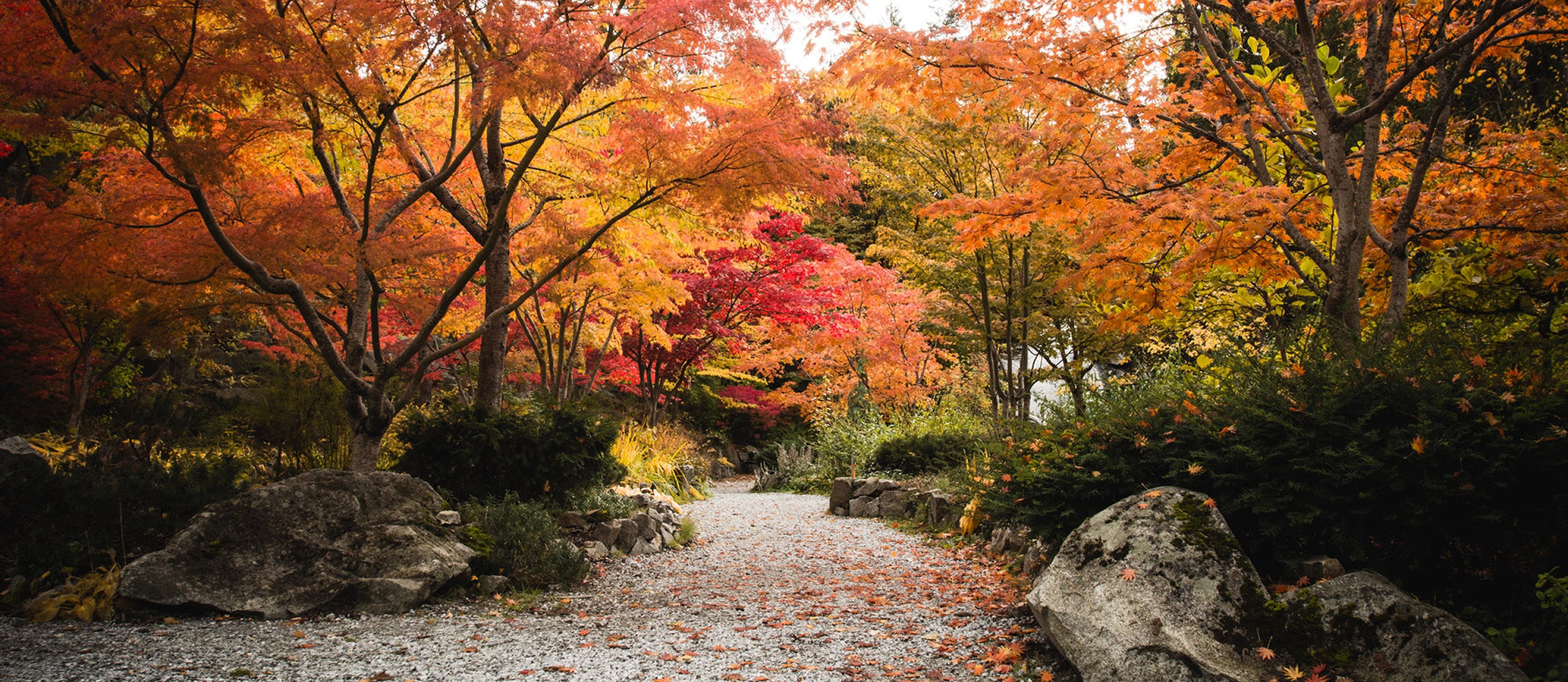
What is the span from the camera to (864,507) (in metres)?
9.40

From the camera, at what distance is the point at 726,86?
5934 millimetres

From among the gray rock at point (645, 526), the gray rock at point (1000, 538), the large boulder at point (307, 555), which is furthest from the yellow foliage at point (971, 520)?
the large boulder at point (307, 555)

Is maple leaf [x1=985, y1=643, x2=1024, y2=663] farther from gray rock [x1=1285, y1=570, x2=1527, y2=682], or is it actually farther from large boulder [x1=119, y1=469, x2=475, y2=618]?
large boulder [x1=119, y1=469, x2=475, y2=618]

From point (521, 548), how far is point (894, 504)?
200 inches

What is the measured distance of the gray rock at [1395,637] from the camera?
2.42m

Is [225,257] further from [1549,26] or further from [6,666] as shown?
[1549,26]

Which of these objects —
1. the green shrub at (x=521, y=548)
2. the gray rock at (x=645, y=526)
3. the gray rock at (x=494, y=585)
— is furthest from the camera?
the gray rock at (x=645, y=526)

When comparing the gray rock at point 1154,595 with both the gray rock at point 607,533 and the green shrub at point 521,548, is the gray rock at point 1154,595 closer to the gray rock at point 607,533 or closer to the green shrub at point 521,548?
the green shrub at point 521,548

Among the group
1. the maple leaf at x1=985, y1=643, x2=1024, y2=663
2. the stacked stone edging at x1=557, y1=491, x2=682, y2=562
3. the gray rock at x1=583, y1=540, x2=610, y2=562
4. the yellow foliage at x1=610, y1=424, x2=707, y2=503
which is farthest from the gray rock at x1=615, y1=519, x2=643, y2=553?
the maple leaf at x1=985, y1=643, x2=1024, y2=663

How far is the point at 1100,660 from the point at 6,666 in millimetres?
4372

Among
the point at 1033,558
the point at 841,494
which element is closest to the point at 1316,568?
the point at 1033,558

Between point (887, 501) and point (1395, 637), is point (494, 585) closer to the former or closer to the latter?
point (1395, 637)

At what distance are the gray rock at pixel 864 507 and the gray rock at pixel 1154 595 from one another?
5.88 m

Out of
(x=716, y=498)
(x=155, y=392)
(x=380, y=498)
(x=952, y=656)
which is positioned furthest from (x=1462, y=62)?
(x=155, y=392)
